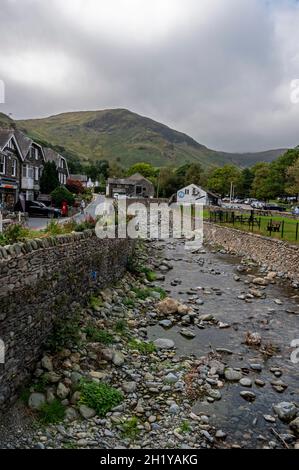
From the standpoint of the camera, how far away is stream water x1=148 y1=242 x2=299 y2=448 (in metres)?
7.96

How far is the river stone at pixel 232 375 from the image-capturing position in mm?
9633

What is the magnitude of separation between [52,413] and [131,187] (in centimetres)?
9319

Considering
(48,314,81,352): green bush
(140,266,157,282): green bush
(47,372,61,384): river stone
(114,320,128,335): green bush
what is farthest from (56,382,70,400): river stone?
(140,266,157,282): green bush

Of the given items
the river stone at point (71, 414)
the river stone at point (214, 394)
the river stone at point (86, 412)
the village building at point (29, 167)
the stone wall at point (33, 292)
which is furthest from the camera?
the village building at point (29, 167)

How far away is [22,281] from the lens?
783 cm

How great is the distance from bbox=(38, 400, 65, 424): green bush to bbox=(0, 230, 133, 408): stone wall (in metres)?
0.67

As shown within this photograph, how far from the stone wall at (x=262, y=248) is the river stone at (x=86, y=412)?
55.5ft

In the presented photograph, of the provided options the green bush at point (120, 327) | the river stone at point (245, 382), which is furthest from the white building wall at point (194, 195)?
the river stone at point (245, 382)

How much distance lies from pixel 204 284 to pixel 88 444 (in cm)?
1422

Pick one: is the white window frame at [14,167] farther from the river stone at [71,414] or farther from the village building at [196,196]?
the village building at [196,196]

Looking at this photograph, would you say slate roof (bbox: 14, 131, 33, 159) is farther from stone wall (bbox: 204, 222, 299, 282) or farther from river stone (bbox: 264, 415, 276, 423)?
river stone (bbox: 264, 415, 276, 423)

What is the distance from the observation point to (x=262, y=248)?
2720cm
